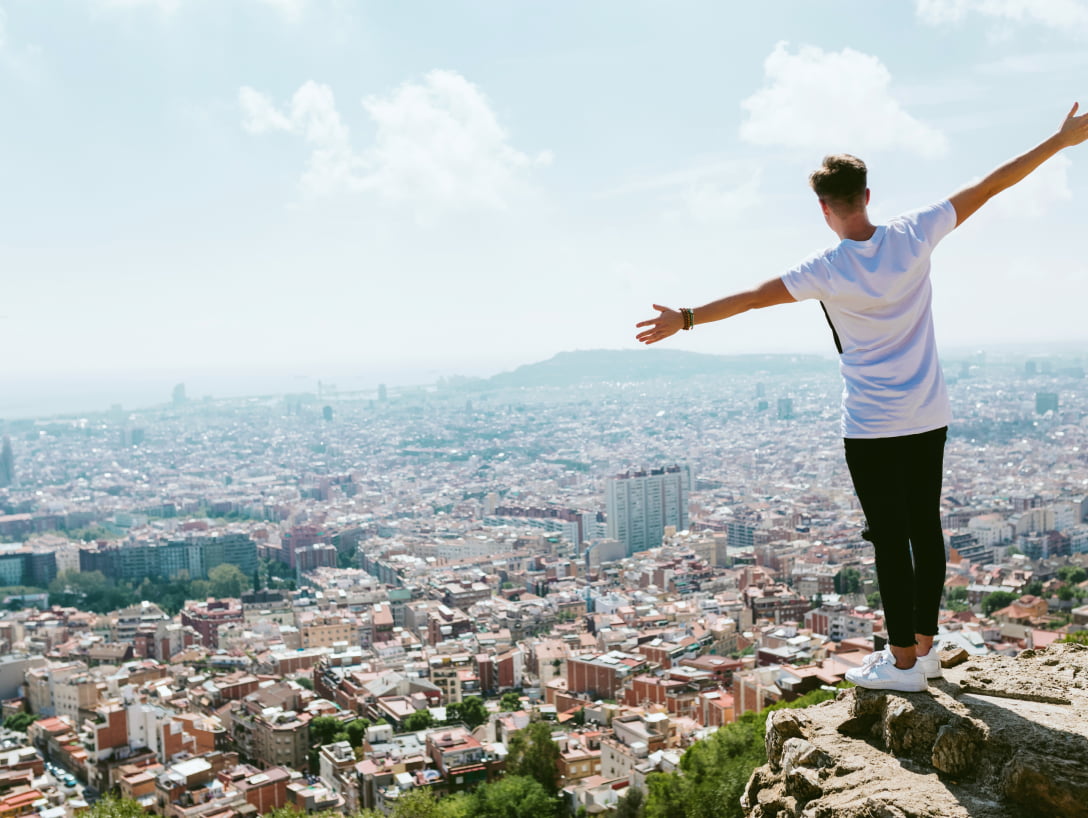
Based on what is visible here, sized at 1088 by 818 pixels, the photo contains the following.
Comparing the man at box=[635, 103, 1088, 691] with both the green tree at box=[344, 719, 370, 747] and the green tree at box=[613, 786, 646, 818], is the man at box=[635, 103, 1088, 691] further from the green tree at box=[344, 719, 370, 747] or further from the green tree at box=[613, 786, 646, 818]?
the green tree at box=[344, 719, 370, 747]

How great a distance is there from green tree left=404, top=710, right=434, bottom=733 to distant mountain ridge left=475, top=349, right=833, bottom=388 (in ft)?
206

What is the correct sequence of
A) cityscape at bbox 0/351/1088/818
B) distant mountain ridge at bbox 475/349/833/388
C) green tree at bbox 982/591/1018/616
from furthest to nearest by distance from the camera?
distant mountain ridge at bbox 475/349/833/388
green tree at bbox 982/591/1018/616
cityscape at bbox 0/351/1088/818

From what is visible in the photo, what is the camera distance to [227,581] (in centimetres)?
2647

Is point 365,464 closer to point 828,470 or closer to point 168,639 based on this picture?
point 828,470

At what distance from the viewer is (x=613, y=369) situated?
78250mm

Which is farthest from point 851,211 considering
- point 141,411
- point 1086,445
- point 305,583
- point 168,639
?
point 141,411

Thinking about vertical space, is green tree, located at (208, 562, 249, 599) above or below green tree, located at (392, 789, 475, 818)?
below

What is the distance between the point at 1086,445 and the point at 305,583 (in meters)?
32.2

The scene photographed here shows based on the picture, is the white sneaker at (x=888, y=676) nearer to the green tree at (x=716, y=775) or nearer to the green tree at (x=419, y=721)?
the green tree at (x=716, y=775)

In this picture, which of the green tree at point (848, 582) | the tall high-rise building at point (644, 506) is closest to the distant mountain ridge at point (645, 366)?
the tall high-rise building at point (644, 506)

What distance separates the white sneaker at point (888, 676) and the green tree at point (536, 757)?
8.85 metres

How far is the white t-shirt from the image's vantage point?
1.41 meters

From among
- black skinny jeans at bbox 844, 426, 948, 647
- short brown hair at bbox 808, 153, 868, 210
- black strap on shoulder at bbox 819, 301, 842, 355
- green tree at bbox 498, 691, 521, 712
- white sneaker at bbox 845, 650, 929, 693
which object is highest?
short brown hair at bbox 808, 153, 868, 210

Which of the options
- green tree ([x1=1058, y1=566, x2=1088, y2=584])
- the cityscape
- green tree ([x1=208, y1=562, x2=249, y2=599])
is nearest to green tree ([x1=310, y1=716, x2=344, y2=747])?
the cityscape
